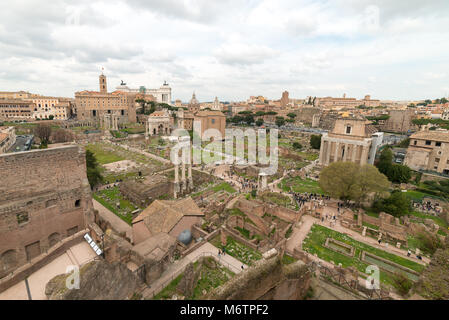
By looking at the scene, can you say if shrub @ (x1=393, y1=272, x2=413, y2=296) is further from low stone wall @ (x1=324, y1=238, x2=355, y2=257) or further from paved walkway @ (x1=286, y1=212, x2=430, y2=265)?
paved walkway @ (x1=286, y1=212, x2=430, y2=265)

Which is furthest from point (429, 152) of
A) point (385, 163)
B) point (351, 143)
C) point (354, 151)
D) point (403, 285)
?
point (403, 285)

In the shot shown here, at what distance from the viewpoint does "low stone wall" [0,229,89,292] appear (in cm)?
1155

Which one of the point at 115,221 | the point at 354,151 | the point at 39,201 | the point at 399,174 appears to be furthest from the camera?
the point at 354,151

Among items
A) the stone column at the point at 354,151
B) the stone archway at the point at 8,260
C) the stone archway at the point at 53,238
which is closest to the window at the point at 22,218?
the stone archway at the point at 8,260

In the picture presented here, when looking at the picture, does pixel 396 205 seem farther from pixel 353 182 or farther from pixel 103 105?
pixel 103 105

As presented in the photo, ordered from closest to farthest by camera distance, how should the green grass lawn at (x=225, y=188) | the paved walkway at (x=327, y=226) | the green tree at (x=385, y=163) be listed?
the paved walkway at (x=327, y=226) < the green grass lawn at (x=225, y=188) < the green tree at (x=385, y=163)

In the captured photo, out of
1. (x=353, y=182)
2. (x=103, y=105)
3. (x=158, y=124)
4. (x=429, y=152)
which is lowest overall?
(x=353, y=182)

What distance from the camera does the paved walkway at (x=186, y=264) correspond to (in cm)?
1392

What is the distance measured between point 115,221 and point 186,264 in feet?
41.3

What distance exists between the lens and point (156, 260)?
47.2 ft

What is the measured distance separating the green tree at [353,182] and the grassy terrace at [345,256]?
6.36 meters

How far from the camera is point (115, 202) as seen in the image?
2930 cm

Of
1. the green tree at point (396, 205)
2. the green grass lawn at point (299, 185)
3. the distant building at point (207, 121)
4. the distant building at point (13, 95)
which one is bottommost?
the green grass lawn at point (299, 185)

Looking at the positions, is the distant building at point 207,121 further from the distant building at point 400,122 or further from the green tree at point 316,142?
the distant building at point 400,122
